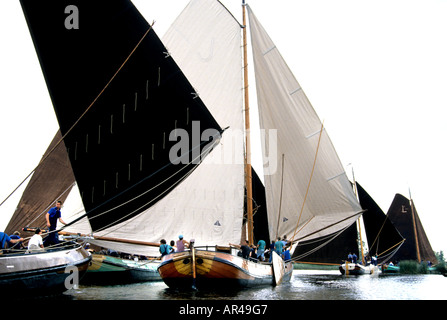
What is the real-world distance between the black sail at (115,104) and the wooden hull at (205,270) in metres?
2.68

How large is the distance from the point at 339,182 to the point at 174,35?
43.9ft

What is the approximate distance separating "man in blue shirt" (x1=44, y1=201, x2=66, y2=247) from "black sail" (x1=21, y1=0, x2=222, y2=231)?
5.93ft

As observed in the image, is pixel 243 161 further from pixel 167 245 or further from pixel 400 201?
pixel 400 201

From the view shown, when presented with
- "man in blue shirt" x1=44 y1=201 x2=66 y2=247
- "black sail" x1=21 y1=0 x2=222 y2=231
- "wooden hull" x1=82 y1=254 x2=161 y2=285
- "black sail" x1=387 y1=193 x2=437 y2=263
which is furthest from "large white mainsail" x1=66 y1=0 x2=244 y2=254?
"black sail" x1=387 y1=193 x2=437 y2=263

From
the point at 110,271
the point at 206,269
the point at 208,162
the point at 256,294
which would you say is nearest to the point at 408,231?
the point at 208,162

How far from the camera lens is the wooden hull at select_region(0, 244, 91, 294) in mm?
11540

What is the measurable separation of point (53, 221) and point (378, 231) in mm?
42793

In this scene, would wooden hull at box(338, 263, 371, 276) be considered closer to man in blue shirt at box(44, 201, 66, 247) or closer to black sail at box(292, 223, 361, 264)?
black sail at box(292, 223, 361, 264)

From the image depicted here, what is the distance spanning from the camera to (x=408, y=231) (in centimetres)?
6044

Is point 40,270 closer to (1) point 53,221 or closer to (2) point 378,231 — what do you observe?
(1) point 53,221

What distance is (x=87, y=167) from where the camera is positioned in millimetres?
15773

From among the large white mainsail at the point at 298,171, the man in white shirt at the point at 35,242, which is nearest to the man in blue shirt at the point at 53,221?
the man in white shirt at the point at 35,242

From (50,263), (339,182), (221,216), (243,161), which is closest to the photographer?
(50,263)
